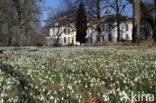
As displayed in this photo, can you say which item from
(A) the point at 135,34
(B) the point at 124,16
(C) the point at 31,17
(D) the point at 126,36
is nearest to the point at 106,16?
(B) the point at 124,16

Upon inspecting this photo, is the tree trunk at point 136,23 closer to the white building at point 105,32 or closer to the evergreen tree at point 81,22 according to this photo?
the white building at point 105,32

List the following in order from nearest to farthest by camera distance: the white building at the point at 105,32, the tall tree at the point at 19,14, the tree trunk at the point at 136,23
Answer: the tree trunk at the point at 136,23, the tall tree at the point at 19,14, the white building at the point at 105,32

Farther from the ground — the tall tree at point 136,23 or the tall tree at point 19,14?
the tall tree at point 19,14

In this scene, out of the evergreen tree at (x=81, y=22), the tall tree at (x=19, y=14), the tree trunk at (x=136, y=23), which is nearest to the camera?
the tree trunk at (x=136, y=23)

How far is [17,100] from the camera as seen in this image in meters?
4.83

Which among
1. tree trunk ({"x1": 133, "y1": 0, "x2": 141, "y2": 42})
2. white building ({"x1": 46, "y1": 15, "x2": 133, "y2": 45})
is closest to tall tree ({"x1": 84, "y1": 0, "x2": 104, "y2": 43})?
white building ({"x1": 46, "y1": 15, "x2": 133, "y2": 45})

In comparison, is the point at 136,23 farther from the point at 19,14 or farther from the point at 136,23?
the point at 19,14

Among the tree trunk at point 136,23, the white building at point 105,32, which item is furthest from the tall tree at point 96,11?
the tree trunk at point 136,23

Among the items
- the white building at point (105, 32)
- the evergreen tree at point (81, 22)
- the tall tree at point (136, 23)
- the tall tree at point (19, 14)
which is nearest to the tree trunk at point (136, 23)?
the tall tree at point (136, 23)

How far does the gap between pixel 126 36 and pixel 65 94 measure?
10890cm

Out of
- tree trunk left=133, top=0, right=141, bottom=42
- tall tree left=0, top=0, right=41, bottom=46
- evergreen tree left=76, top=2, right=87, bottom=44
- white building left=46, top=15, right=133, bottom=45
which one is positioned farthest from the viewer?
evergreen tree left=76, top=2, right=87, bottom=44

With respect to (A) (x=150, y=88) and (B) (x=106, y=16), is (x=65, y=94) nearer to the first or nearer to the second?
(A) (x=150, y=88)

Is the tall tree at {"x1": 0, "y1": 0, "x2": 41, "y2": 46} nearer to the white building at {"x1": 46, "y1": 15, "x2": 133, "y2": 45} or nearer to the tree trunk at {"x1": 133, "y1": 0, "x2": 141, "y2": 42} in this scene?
the white building at {"x1": 46, "y1": 15, "x2": 133, "y2": 45}

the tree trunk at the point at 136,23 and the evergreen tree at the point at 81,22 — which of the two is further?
the evergreen tree at the point at 81,22
